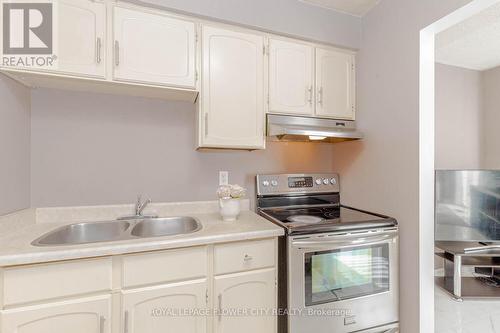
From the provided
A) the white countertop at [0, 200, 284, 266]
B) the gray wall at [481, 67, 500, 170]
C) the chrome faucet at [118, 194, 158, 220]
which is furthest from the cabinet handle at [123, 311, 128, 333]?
the gray wall at [481, 67, 500, 170]

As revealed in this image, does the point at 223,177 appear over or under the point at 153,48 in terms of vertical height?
under

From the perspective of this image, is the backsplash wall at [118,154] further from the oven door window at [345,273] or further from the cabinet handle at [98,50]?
the oven door window at [345,273]

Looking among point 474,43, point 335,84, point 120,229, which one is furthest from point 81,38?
point 474,43

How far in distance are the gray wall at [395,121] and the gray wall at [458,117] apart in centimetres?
129

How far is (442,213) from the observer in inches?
70.5

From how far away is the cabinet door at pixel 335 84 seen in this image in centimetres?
188

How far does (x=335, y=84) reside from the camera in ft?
6.33

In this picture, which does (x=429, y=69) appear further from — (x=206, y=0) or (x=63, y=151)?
(x=63, y=151)

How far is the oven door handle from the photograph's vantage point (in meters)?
1.40

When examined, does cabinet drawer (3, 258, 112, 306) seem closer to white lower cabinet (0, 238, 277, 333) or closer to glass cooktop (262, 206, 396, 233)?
white lower cabinet (0, 238, 277, 333)

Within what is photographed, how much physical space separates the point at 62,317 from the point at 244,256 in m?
0.87

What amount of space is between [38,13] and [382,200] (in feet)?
7.85

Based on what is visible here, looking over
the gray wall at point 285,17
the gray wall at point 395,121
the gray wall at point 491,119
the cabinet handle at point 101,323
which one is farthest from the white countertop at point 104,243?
the gray wall at point 491,119

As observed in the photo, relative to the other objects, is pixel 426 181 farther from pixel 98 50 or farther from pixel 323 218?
pixel 98 50
